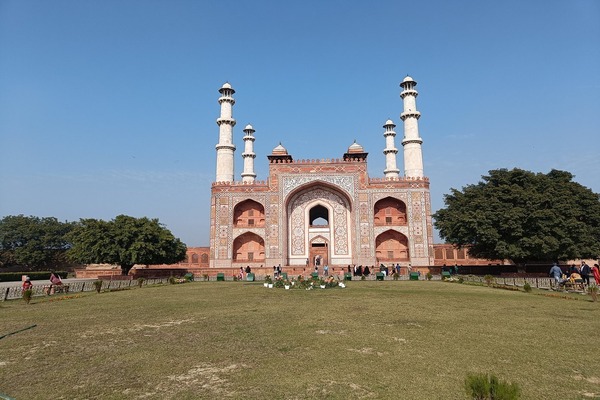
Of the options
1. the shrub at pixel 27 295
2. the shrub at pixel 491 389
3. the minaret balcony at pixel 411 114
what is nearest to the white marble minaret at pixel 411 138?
the minaret balcony at pixel 411 114

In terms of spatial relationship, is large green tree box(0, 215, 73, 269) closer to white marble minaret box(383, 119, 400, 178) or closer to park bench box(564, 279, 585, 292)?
white marble minaret box(383, 119, 400, 178)

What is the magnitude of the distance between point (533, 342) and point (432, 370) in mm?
2646

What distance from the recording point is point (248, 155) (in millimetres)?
43531

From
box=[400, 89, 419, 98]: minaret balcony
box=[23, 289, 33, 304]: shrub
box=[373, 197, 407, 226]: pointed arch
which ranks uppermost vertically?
box=[400, 89, 419, 98]: minaret balcony

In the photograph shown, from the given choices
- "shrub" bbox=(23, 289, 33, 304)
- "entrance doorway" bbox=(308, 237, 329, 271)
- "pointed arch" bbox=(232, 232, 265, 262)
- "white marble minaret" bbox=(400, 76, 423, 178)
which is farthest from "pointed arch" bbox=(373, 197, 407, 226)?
"shrub" bbox=(23, 289, 33, 304)

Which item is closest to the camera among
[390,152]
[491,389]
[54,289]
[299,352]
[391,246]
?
[491,389]

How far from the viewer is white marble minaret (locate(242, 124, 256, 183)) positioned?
43406 millimetres

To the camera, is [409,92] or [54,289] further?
[409,92]

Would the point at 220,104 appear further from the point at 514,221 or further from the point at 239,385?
the point at 239,385

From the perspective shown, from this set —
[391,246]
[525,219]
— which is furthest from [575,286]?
[391,246]

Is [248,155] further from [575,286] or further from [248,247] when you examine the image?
[575,286]

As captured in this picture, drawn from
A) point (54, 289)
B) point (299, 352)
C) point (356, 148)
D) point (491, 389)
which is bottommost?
point (299, 352)

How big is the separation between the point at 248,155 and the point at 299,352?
38.3 meters

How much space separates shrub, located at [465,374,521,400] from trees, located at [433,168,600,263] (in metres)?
22.9
